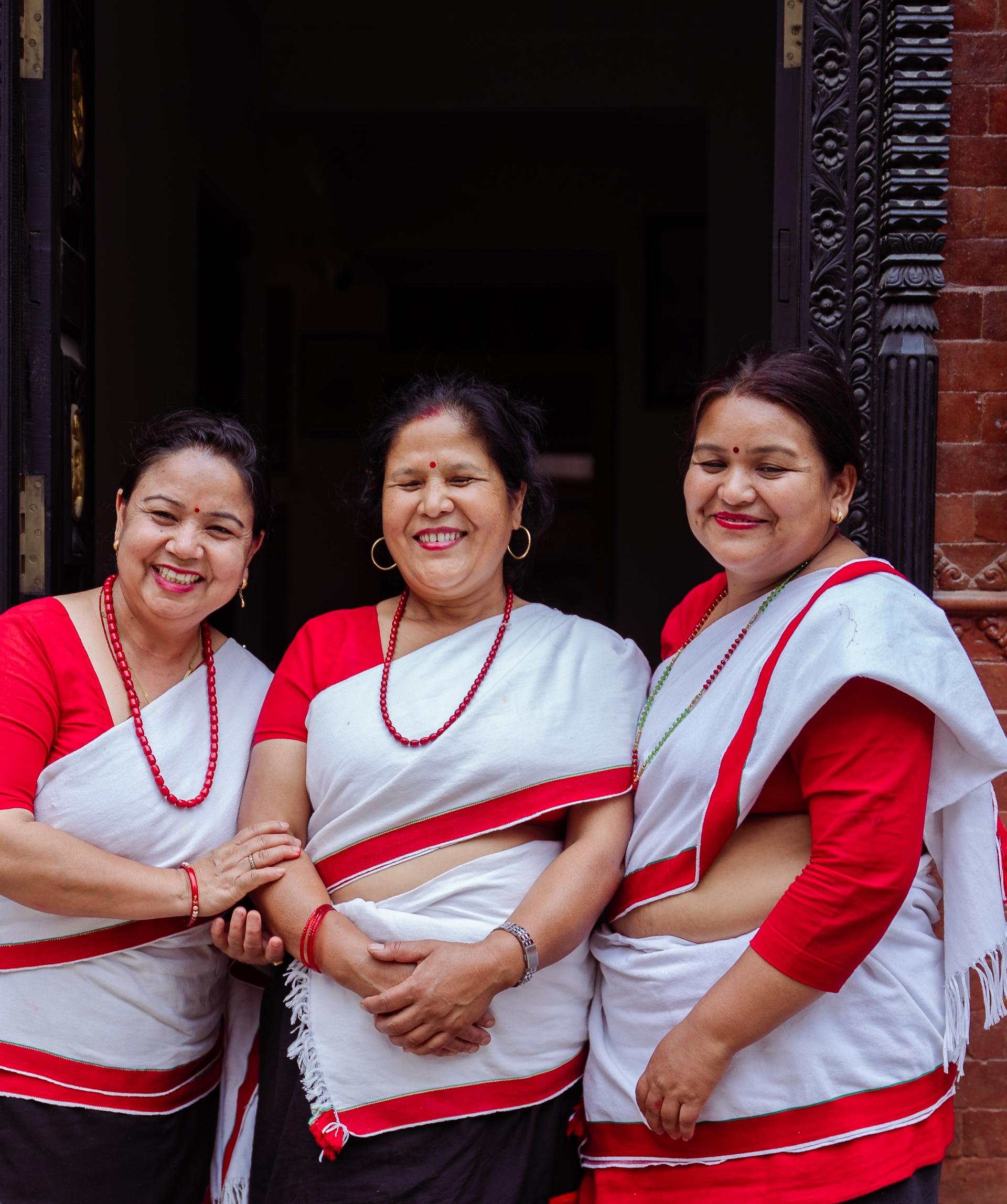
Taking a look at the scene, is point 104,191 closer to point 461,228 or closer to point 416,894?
point 416,894

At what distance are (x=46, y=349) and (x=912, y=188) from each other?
1864mm

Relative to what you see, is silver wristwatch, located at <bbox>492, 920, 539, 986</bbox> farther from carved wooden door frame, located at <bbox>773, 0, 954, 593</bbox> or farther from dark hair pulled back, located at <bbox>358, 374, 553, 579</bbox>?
carved wooden door frame, located at <bbox>773, 0, 954, 593</bbox>

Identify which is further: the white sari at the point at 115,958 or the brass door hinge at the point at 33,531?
the brass door hinge at the point at 33,531

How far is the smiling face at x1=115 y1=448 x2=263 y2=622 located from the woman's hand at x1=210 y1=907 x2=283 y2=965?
535 mm

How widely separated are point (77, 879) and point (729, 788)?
105cm

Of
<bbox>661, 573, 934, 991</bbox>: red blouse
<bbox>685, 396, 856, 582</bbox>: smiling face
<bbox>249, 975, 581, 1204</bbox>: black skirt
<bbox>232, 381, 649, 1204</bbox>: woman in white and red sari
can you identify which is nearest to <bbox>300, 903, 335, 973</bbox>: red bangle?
<bbox>232, 381, 649, 1204</bbox>: woman in white and red sari

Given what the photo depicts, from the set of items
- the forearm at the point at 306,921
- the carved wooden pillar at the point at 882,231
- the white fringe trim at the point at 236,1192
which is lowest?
the white fringe trim at the point at 236,1192

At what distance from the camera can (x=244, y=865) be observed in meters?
1.91

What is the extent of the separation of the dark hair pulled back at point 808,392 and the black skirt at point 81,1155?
1584 millimetres

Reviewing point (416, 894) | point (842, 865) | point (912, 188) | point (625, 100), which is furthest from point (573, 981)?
point (625, 100)

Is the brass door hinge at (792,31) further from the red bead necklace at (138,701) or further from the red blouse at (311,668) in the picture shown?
the red bead necklace at (138,701)

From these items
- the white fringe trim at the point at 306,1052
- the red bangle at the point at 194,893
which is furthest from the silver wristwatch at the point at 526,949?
the red bangle at the point at 194,893

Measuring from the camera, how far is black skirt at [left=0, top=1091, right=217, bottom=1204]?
1926mm

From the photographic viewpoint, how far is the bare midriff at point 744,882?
1.76 meters
